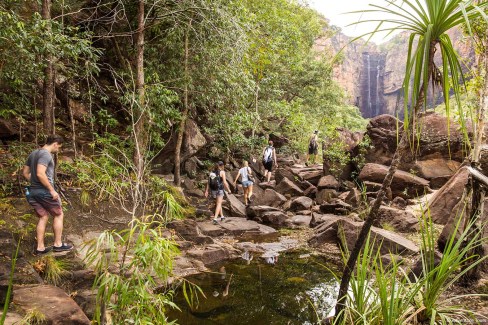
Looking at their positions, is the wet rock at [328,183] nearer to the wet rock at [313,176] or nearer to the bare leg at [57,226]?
the wet rock at [313,176]

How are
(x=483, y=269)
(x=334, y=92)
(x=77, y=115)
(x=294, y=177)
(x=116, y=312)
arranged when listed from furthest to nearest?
(x=334, y=92)
(x=294, y=177)
(x=77, y=115)
(x=483, y=269)
(x=116, y=312)

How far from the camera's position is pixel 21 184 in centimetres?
669

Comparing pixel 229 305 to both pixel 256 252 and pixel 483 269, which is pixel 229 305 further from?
pixel 483 269

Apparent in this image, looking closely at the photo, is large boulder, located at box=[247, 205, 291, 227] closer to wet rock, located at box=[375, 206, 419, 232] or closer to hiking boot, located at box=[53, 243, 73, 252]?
wet rock, located at box=[375, 206, 419, 232]

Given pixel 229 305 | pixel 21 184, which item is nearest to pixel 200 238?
pixel 229 305

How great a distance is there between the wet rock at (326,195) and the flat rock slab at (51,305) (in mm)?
10020

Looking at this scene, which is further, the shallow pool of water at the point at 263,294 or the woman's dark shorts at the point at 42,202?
the woman's dark shorts at the point at 42,202

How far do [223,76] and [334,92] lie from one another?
11.6m

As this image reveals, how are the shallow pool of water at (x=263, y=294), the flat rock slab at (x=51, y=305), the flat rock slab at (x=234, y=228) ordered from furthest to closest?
the flat rock slab at (x=234, y=228) → the shallow pool of water at (x=263, y=294) → the flat rock slab at (x=51, y=305)

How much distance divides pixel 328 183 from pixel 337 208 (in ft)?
7.43

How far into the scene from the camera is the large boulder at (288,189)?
43.0ft

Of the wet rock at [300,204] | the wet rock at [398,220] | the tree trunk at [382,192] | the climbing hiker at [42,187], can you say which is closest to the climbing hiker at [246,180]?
the wet rock at [300,204]

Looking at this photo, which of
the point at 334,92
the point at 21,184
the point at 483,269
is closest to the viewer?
the point at 483,269

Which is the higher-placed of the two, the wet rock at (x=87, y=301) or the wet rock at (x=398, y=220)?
the wet rock at (x=398, y=220)
